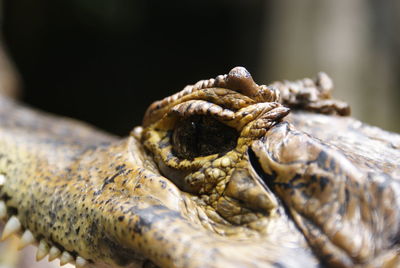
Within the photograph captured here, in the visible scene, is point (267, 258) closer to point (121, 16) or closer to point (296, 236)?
point (296, 236)

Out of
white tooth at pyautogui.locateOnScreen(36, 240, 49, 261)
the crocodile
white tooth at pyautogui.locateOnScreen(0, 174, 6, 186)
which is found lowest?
white tooth at pyautogui.locateOnScreen(36, 240, 49, 261)

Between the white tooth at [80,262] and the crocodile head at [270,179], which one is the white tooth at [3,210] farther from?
the crocodile head at [270,179]

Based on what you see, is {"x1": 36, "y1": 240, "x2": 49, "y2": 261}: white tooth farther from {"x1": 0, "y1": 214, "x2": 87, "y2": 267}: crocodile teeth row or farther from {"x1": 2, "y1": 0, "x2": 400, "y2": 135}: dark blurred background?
{"x1": 2, "y1": 0, "x2": 400, "y2": 135}: dark blurred background

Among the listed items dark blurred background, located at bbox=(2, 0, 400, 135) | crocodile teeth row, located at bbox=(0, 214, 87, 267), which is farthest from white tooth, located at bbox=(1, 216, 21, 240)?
dark blurred background, located at bbox=(2, 0, 400, 135)

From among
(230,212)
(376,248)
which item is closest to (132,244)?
(230,212)

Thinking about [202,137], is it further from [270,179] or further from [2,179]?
[2,179]

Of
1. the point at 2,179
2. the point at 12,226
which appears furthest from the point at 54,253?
the point at 2,179

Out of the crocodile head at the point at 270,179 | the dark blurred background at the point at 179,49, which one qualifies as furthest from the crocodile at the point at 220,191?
the dark blurred background at the point at 179,49
